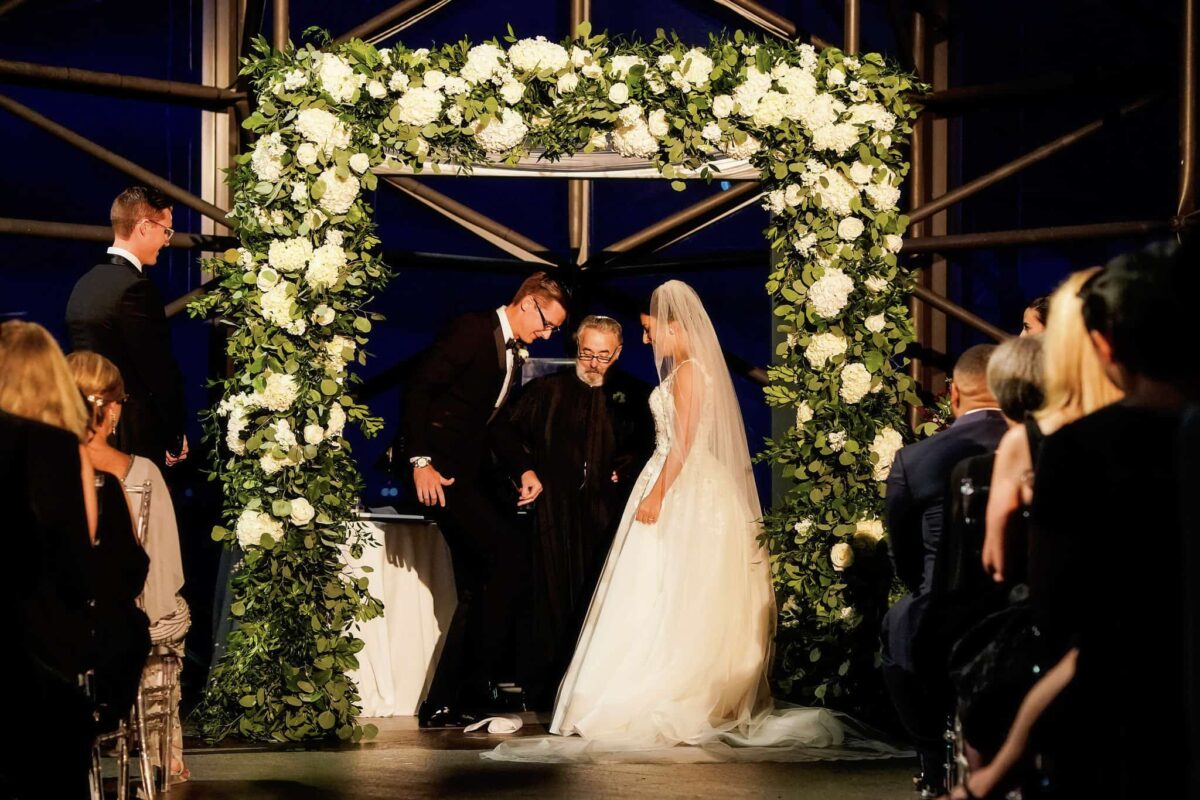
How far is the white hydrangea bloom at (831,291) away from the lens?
6.50 meters

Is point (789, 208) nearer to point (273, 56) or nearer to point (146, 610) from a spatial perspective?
point (273, 56)

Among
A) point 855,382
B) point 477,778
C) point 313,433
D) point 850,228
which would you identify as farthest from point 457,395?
point 477,778

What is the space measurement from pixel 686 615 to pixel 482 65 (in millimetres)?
2358

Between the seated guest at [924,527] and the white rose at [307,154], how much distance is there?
2.70 m

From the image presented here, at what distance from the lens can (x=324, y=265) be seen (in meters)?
6.23

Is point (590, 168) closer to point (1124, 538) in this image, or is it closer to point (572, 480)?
point (572, 480)

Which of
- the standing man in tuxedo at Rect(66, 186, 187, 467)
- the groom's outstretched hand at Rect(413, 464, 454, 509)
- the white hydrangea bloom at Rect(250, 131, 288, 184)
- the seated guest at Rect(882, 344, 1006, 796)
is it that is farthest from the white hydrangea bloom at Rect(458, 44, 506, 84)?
the seated guest at Rect(882, 344, 1006, 796)

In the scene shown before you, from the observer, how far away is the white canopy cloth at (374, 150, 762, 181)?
6816mm

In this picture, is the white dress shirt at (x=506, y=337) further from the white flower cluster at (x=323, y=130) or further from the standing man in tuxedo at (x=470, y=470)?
the white flower cluster at (x=323, y=130)

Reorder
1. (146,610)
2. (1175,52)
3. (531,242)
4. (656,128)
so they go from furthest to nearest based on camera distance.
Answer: (531,242), (1175,52), (656,128), (146,610)

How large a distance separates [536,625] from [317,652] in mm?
1347

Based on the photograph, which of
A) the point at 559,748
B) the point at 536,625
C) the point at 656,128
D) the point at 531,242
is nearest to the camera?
the point at 559,748

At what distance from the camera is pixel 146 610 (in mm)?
5086

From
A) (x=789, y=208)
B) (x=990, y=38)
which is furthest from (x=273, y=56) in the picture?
(x=990, y=38)
